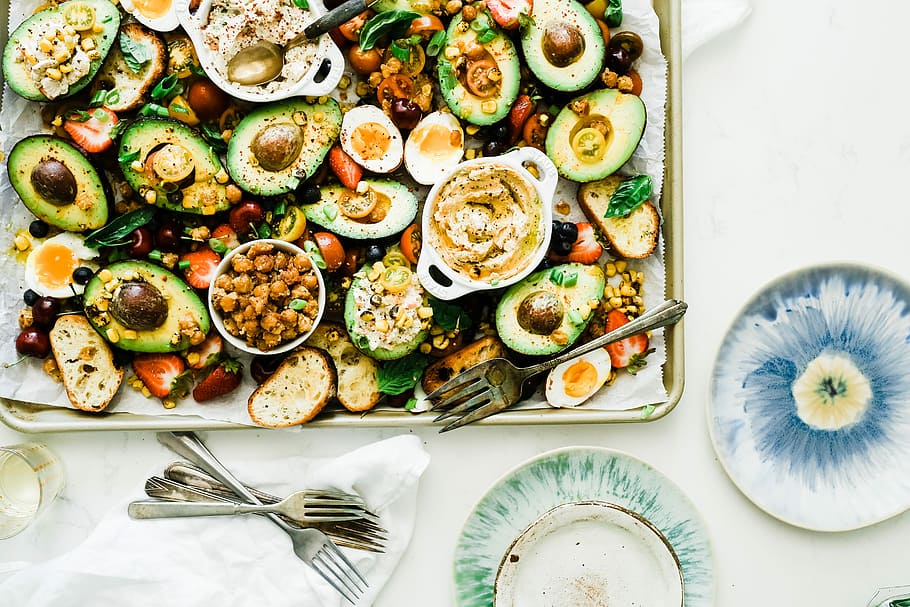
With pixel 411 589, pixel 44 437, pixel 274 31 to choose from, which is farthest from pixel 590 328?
pixel 44 437

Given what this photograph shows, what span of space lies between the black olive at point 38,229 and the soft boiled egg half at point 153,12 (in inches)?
23.0

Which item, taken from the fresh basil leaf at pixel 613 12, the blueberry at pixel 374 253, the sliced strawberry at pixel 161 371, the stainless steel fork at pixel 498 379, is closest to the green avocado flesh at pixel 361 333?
the blueberry at pixel 374 253

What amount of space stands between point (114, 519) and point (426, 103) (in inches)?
54.6

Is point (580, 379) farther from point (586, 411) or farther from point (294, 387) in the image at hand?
point (294, 387)

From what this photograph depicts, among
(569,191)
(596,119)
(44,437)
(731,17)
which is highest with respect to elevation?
(731,17)

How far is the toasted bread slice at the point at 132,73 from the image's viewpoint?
81.1 inches

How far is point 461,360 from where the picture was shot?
2125 millimetres

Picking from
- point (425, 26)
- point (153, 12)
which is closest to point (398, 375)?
point (425, 26)

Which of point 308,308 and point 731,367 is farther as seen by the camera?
point 731,367

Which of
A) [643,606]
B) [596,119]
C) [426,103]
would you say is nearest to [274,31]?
[426,103]

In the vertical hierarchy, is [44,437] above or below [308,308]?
below

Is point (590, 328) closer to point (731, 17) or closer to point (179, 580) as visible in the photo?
point (731, 17)

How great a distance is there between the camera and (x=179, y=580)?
2.11 metres

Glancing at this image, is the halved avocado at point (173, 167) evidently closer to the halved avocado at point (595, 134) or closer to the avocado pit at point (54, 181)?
the avocado pit at point (54, 181)
